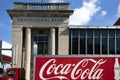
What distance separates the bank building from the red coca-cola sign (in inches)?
802

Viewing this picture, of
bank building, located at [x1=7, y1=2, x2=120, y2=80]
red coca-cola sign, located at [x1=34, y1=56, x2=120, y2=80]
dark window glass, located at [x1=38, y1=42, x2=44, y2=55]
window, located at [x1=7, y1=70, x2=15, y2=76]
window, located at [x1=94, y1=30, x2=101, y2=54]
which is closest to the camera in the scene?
red coca-cola sign, located at [x1=34, y1=56, x2=120, y2=80]

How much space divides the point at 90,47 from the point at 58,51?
13.9 feet

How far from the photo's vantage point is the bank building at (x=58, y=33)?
4572 centimetres

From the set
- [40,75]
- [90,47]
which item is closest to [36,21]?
[90,47]

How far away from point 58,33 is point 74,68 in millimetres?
21452

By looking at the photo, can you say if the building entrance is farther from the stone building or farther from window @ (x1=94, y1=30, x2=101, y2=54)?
window @ (x1=94, y1=30, x2=101, y2=54)

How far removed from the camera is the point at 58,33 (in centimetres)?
4616

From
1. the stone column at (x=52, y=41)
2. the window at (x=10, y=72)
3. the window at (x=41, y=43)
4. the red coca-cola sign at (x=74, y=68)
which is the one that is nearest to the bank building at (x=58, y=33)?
the stone column at (x=52, y=41)

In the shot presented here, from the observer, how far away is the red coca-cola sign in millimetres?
24766

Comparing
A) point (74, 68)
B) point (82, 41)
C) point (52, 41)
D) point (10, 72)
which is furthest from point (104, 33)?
point (74, 68)

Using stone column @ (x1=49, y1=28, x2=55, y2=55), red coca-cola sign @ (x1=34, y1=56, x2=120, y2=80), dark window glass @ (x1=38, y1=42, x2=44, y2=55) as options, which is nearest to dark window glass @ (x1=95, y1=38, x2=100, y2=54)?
stone column @ (x1=49, y1=28, x2=55, y2=55)

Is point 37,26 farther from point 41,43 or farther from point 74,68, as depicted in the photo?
point 74,68

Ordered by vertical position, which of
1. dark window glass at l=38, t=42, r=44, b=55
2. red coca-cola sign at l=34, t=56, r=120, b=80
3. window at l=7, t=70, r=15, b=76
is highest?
dark window glass at l=38, t=42, r=44, b=55

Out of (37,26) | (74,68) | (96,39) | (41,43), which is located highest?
(37,26)
